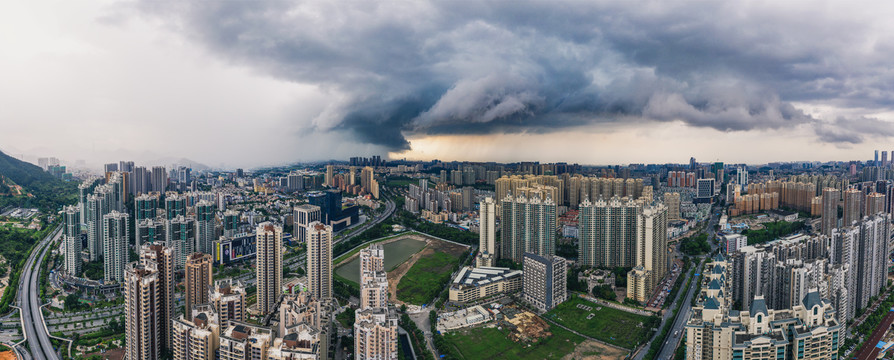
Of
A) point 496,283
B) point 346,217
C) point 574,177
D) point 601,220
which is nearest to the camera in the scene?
point 496,283

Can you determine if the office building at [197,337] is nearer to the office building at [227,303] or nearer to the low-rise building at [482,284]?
the office building at [227,303]

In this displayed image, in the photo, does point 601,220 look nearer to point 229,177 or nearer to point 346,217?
point 346,217

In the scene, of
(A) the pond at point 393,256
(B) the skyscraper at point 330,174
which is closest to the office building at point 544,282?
(A) the pond at point 393,256

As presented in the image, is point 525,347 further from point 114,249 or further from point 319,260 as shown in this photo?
point 114,249

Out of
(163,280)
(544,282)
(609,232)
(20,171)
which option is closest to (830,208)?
(609,232)

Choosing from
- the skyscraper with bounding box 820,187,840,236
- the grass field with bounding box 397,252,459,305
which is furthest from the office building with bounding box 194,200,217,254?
the skyscraper with bounding box 820,187,840,236

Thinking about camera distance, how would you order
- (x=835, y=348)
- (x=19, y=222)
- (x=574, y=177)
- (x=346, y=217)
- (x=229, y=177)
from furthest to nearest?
(x=229, y=177) → (x=574, y=177) → (x=346, y=217) → (x=19, y=222) → (x=835, y=348)

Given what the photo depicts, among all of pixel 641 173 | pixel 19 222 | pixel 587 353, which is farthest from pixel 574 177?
pixel 19 222
